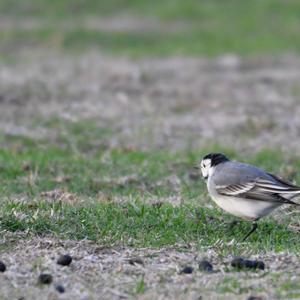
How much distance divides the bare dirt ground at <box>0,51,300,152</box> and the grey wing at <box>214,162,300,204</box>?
5995mm

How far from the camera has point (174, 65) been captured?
963 inches

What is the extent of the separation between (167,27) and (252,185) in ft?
71.4

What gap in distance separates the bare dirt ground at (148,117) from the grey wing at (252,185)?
38.8 inches

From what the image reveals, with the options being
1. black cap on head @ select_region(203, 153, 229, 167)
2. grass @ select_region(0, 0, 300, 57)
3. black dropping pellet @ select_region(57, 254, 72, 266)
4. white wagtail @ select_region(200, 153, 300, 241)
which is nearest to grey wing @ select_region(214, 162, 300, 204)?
white wagtail @ select_region(200, 153, 300, 241)

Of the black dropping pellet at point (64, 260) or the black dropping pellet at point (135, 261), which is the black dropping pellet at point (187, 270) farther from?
the black dropping pellet at point (64, 260)

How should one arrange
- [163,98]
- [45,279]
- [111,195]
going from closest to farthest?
[45,279]
[111,195]
[163,98]

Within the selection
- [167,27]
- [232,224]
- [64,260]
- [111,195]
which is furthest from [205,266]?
[167,27]

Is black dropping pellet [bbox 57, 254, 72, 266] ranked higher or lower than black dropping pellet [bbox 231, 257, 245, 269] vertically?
higher

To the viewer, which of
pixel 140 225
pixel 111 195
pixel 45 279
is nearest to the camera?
pixel 45 279

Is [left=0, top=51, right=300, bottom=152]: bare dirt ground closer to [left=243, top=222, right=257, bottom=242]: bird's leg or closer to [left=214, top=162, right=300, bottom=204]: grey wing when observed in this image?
[left=214, top=162, right=300, bottom=204]: grey wing

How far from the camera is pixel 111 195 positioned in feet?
37.4

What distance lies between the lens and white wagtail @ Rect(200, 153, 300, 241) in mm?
9195

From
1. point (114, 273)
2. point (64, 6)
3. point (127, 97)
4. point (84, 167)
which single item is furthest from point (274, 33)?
point (114, 273)

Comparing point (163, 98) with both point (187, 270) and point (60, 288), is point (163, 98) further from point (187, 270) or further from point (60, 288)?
point (60, 288)
